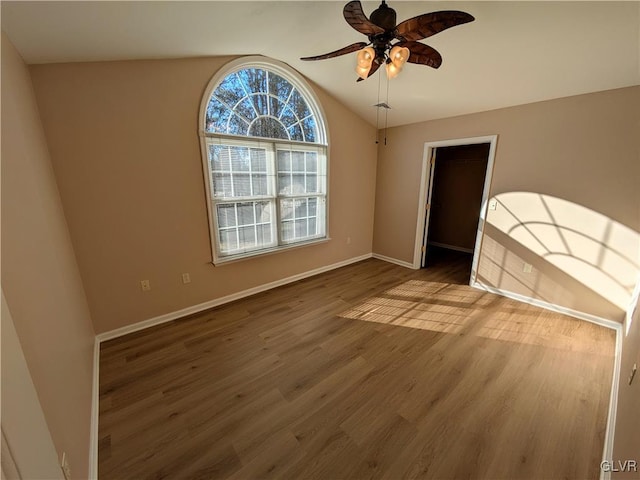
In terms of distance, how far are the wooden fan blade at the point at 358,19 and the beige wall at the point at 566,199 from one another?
7.64ft

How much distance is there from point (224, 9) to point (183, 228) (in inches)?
74.9

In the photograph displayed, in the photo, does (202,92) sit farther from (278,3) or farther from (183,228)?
(183,228)

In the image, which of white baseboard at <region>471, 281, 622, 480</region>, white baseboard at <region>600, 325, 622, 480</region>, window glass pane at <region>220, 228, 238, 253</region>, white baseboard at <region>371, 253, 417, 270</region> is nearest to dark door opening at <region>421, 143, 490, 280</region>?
white baseboard at <region>371, 253, 417, 270</region>

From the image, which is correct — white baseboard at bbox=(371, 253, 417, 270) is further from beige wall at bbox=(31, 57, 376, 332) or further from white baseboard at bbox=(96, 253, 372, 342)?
beige wall at bbox=(31, 57, 376, 332)

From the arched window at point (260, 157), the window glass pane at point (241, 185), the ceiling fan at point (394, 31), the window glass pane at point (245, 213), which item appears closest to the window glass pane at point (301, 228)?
the arched window at point (260, 157)

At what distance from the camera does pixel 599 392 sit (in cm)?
185

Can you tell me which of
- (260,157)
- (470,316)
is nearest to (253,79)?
(260,157)

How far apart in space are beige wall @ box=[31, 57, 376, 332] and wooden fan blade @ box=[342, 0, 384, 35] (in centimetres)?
174

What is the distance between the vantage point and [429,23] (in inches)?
57.4

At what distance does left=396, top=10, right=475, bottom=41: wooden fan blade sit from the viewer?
136cm

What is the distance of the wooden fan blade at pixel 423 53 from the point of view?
1.72 meters

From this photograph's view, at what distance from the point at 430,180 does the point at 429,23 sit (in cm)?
278

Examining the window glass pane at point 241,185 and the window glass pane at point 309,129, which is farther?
the window glass pane at point 309,129

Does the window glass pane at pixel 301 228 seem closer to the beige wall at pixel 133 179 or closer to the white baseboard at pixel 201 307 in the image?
the white baseboard at pixel 201 307
